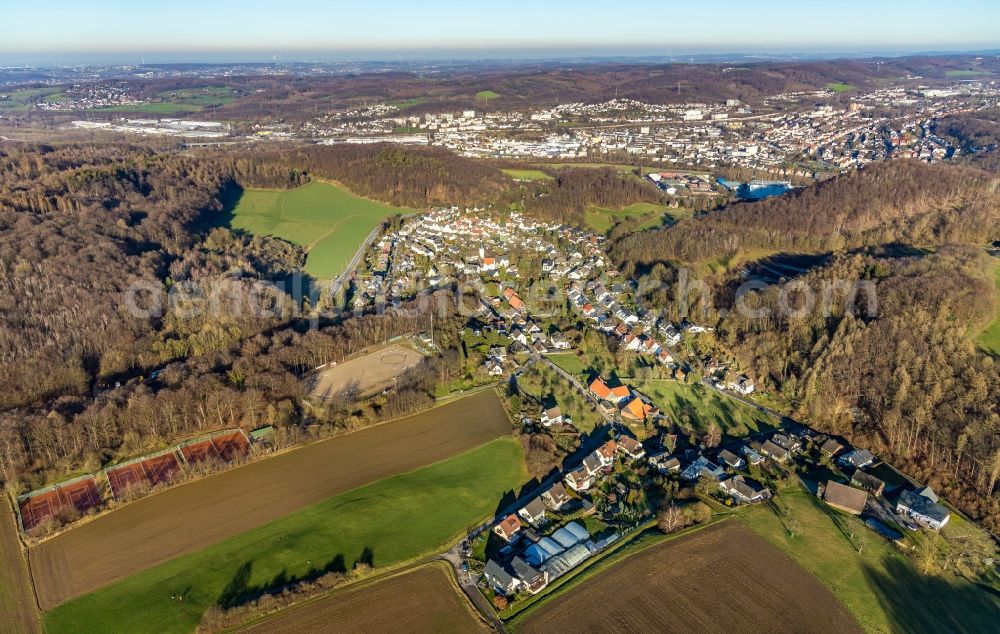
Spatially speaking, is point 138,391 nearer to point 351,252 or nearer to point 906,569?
point 351,252

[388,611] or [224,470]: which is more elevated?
[224,470]

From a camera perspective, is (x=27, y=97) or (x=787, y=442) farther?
(x=27, y=97)

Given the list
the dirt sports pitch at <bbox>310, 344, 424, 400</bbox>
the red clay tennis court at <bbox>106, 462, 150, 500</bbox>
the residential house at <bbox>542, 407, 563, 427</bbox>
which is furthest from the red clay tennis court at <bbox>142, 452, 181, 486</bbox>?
the residential house at <bbox>542, 407, 563, 427</bbox>

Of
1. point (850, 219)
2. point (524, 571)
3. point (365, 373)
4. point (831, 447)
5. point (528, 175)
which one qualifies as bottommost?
point (524, 571)

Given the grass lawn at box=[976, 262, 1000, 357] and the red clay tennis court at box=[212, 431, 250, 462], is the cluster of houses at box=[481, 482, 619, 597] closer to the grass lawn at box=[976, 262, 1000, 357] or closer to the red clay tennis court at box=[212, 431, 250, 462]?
the red clay tennis court at box=[212, 431, 250, 462]

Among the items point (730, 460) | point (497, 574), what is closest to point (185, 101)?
point (730, 460)

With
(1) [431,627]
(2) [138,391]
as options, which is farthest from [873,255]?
(2) [138,391]

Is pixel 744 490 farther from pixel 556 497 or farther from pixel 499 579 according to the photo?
pixel 499 579
